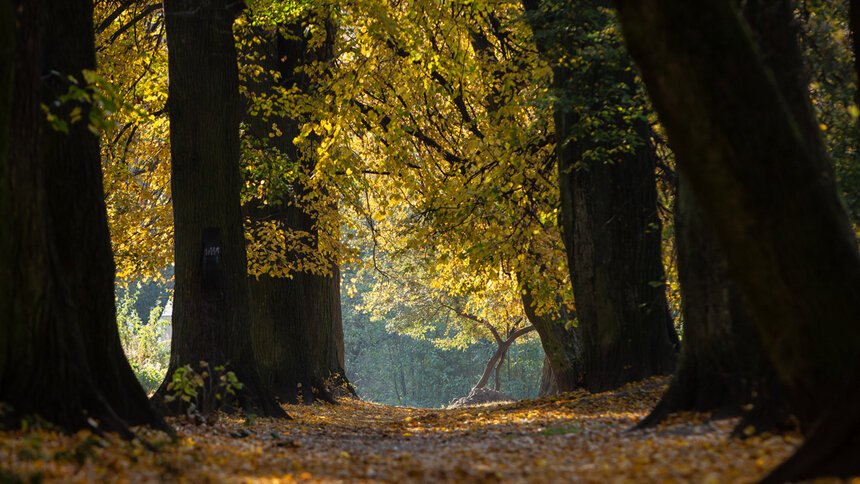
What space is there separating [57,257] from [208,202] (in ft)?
13.8

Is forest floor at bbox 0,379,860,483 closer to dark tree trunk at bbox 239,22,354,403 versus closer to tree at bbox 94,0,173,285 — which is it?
dark tree trunk at bbox 239,22,354,403

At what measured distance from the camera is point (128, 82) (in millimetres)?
14078

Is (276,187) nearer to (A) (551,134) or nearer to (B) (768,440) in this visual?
(A) (551,134)

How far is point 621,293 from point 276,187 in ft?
20.7

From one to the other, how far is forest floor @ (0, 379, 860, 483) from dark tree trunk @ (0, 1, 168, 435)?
39 cm

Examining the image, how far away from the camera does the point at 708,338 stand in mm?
6352

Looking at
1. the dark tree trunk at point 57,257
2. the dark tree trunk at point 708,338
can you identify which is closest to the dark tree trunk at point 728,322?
the dark tree trunk at point 708,338

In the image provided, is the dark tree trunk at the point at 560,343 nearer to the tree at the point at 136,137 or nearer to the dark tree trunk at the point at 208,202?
the dark tree trunk at the point at 208,202

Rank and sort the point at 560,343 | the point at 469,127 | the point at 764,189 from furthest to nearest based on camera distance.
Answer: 1. the point at 560,343
2. the point at 469,127
3. the point at 764,189

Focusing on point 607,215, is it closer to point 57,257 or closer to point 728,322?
point 728,322

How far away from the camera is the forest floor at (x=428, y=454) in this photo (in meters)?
4.48

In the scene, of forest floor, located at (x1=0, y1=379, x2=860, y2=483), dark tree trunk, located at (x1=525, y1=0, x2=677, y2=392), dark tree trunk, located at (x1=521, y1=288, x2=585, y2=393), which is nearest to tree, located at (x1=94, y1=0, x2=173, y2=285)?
dark tree trunk, located at (x1=525, y1=0, x2=677, y2=392)

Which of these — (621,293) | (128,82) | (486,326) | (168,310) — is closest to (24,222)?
(621,293)

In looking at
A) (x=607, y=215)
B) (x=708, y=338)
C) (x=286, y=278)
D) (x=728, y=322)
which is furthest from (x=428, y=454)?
(x=286, y=278)
